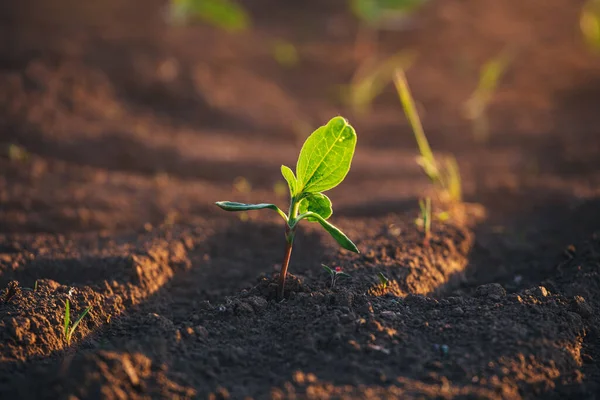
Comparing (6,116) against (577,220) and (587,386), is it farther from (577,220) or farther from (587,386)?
(587,386)

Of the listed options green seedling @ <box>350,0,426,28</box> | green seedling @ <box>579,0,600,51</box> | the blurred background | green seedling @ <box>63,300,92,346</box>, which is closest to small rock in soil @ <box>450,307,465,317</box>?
green seedling @ <box>63,300,92,346</box>

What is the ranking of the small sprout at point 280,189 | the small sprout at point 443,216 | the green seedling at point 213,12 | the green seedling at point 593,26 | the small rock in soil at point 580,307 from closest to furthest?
1. the small rock in soil at point 580,307
2. the small sprout at point 443,216
3. the small sprout at point 280,189
4. the green seedling at point 593,26
5. the green seedling at point 213,12

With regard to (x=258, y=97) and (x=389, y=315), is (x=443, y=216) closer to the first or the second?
(x=389, y=315)

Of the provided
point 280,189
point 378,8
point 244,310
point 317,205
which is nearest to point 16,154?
point 280,189

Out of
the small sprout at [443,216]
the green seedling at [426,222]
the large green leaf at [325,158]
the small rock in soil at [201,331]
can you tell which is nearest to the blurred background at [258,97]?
the small sprout at [443,216]

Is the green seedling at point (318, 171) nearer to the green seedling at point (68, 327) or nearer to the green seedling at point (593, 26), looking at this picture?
the green seedling at point (68, 327)

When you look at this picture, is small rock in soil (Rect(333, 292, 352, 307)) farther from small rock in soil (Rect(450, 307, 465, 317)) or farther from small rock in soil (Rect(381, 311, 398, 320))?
small rock in soil (Rect(450, 307, 465, 317))
